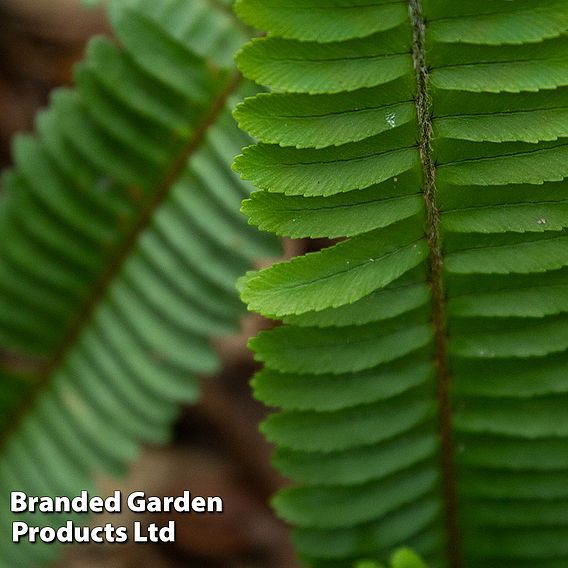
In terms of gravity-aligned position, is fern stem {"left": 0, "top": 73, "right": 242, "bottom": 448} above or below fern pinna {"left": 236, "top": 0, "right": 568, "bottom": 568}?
above

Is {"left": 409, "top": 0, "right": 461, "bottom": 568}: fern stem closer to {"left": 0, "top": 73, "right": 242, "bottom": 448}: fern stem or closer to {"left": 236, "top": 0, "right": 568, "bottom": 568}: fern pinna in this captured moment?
{"left": 236, "top": 0, "right": 568, "bottom": 568}: fern pinna

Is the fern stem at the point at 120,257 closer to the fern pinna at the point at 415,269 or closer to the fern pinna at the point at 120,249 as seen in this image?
the fern pinna at the point at 120,249

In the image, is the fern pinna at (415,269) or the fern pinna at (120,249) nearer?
the fern pinna at (415,269)

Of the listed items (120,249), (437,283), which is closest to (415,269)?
(437,283)

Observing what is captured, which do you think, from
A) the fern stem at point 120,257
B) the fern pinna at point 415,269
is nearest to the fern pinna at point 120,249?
the fern stem at point 120,257

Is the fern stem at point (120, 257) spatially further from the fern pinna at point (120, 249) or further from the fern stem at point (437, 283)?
the fern stem at point (437, 283)

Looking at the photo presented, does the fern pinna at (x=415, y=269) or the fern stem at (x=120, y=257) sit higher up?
the fern stem at (x=120, y=257)

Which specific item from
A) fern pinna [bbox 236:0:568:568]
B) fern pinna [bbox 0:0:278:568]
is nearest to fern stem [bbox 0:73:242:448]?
fern pinna [bbox 0:0:278:568]
